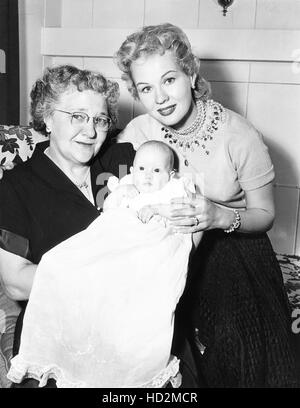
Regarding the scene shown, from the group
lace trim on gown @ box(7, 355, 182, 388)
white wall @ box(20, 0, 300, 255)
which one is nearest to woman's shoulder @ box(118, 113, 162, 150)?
lace trim on gown @ box(7, 355, 182, 388)

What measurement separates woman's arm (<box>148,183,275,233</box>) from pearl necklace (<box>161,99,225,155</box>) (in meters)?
0.19

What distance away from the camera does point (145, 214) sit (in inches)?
39.0

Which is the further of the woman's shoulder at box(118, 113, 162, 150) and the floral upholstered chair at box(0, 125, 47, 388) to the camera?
the woman's shoulder at box(118, 113, 162, 150)

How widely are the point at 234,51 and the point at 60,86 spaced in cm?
112

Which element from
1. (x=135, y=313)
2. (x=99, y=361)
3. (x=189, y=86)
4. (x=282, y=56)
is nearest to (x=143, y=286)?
(x=135, y=313)

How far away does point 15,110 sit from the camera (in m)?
1.85

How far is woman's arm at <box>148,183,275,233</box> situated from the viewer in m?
1.02

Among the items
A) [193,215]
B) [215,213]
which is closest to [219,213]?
[215,213]

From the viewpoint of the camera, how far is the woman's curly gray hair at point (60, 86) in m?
1.13

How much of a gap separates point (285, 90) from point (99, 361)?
150cm

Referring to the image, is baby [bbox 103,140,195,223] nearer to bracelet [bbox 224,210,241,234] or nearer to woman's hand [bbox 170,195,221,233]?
woman's hand [bbox 170,195,221,233]

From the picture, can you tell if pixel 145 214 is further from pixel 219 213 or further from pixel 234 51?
pixel 234 51

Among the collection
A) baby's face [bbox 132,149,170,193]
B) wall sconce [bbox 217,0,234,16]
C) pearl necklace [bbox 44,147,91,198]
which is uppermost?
wall sconce [bbox 217,0,234,16]
